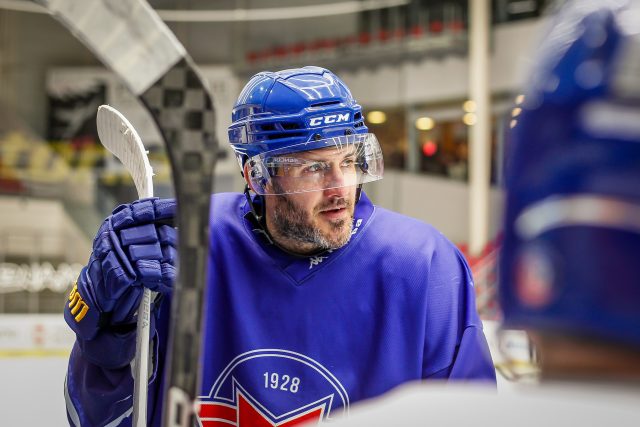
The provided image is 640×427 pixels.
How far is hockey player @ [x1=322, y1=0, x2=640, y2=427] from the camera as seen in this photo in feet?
1.52

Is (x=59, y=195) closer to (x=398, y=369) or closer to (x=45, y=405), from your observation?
(x=45, y=405)

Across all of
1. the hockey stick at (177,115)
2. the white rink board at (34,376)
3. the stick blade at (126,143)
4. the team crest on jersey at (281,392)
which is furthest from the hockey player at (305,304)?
the white rink board at (34,376)

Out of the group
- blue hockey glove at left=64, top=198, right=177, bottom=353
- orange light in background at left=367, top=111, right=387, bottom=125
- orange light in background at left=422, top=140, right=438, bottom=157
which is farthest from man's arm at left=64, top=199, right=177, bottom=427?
orange light in background at left=422, top=140, right=438, bottom=157

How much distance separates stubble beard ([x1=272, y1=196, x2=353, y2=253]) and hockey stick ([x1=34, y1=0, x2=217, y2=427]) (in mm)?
648

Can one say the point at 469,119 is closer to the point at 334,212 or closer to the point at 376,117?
the point at 376,117

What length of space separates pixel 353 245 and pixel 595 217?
107cm

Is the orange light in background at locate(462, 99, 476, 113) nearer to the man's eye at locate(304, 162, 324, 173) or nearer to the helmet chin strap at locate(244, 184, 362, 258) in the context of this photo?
the helmet chin strap at locate(244, 184, 362, 258)

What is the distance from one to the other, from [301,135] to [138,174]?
0.26 meters

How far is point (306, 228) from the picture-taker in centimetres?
151

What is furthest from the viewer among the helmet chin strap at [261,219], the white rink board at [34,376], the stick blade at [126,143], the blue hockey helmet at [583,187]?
the white rink board at [34,376]

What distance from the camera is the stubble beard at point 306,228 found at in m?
1.49

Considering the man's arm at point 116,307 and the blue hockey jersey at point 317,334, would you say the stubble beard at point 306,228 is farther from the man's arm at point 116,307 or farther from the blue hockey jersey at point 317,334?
the man's arm at point 116,307

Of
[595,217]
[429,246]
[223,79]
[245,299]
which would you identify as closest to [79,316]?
[245,299]

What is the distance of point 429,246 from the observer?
1541 millimetres
